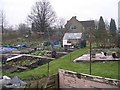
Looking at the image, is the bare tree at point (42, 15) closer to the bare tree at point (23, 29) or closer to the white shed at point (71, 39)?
the bare tree at point (23, 29)

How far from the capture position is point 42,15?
29500 mm

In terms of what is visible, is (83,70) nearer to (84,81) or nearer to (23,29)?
(84,81)

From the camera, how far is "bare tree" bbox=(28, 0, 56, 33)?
95.1ft

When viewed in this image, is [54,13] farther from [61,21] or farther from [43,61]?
[43,61]

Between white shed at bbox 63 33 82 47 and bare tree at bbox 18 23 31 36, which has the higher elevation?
bare tree at bbox 18 23 31 36

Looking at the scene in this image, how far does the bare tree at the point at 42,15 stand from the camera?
29.0 m

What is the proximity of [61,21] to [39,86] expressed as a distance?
1143 inches

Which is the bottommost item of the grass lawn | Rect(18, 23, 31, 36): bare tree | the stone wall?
the grass lawn

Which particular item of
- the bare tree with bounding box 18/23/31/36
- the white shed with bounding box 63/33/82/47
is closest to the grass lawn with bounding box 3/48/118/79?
the white shed with bounding box 63/33/82/47

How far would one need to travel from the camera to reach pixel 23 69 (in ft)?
31.8

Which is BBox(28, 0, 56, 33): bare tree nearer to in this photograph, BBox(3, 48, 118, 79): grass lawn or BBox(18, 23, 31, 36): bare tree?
BBox(18, 23, 31, 36): bare tree

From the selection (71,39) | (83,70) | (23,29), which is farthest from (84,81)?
(23,29)

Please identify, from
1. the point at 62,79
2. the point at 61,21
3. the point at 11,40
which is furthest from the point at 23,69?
the point at 61,21

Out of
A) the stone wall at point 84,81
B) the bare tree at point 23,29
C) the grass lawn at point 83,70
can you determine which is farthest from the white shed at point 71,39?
the stone wall at point 84,81
